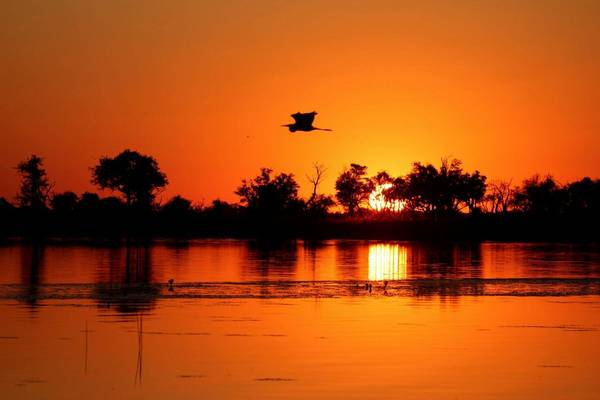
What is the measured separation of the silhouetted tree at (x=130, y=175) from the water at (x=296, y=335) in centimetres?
8116

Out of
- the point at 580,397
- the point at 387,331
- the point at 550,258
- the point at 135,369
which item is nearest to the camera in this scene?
the point at 580,397

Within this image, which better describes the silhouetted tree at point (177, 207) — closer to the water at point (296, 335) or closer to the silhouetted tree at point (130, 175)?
the silhouetted tree at point (130, 175)

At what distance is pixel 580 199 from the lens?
124 meters

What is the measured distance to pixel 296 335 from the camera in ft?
70.4

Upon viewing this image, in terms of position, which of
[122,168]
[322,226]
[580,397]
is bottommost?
[580,397]

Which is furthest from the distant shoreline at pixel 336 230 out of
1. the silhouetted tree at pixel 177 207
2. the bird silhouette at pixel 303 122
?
the bird silhouette at pixel 303 122

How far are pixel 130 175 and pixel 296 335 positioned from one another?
103572mm

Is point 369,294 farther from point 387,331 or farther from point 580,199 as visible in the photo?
point 580,199

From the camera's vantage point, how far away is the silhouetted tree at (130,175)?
121750 millimetres

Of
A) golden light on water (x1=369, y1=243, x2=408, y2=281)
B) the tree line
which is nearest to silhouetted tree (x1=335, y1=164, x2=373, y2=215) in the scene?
the tree line

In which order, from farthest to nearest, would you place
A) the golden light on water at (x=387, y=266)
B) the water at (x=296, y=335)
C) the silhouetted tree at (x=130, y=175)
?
the silhouetted tree at (x=130, y=175) < the golden light on water at (x=387, y=266) < the water at (x=296, y=335)

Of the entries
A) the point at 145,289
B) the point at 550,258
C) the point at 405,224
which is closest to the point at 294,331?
the point at 145,289

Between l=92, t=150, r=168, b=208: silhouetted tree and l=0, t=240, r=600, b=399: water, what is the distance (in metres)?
81.2

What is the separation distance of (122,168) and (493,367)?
10850 centimetres
